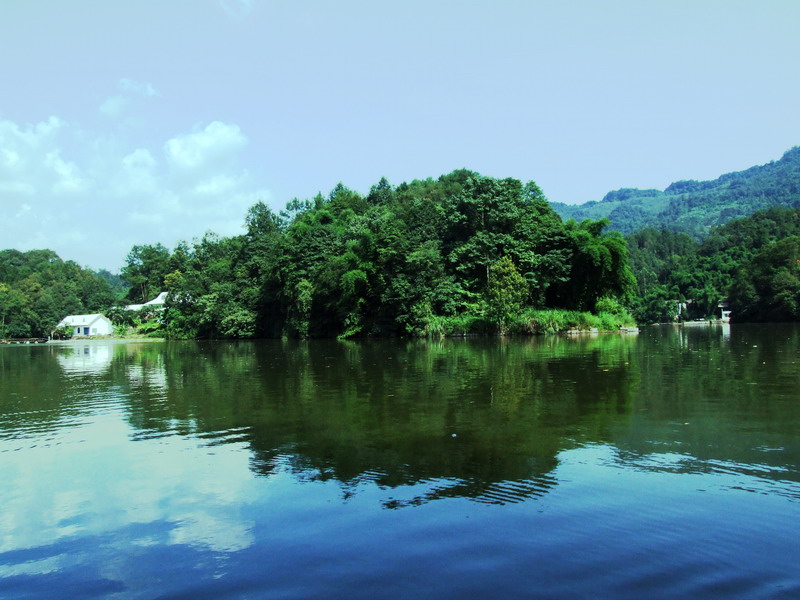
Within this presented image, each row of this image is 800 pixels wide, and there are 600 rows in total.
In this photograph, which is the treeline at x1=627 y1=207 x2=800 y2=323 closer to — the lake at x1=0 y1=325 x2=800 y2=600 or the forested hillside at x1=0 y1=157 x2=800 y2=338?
the forested hillside at x1=0 y1=157 x2=800 y2=338

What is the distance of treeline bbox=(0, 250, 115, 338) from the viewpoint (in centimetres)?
9412

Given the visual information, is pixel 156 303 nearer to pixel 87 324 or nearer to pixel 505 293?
pixel 87 324

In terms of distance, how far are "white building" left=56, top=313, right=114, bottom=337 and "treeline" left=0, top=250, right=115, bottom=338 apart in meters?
2.38

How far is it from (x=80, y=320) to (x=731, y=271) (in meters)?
114

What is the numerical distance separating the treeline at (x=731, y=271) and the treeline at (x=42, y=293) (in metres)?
103

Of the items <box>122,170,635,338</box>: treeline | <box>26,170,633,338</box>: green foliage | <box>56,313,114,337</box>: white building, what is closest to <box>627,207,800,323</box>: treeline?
<box>122,170,635,338</box>: treeline

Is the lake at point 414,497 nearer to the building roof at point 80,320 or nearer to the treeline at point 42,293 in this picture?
the building roof at point 80,320

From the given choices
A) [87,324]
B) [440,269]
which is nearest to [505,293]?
[440,269]

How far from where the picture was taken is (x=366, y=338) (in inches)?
2108

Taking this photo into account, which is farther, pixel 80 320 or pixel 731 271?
pixel 731 271

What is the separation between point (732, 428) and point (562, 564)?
5.89 metres

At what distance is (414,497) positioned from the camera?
248 inches

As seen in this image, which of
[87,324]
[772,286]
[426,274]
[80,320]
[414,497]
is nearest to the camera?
[414,497]

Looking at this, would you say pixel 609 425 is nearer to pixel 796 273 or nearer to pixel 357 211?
pixel 357 211
